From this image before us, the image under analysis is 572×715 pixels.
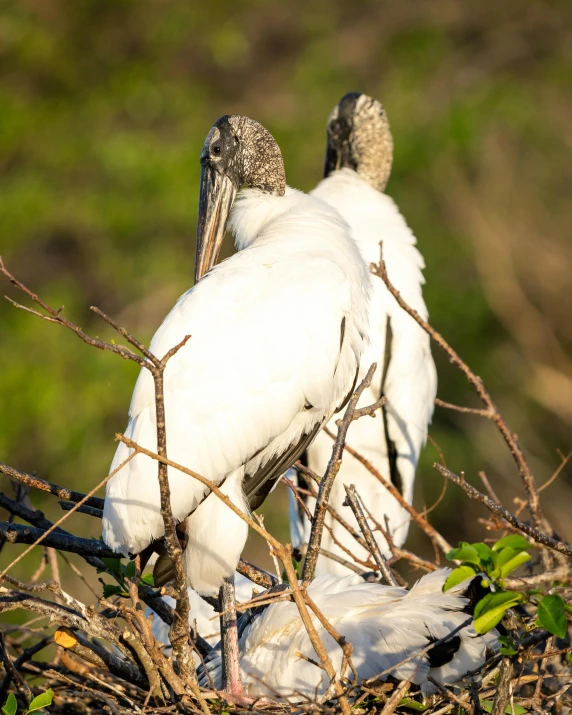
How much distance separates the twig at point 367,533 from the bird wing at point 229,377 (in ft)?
0.88

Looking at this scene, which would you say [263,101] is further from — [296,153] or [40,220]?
[40,220]

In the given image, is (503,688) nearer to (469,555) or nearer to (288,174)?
(469,555)

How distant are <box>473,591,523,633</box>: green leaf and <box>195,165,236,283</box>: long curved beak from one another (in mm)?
1415

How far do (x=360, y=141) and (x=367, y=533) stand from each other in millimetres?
2152

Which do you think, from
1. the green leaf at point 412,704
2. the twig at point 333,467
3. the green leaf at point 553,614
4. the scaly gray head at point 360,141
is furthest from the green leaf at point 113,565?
the scaly gray head at point 360,141

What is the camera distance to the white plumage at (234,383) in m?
2.65

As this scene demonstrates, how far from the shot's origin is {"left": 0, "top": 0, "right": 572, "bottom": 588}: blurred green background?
7.81m

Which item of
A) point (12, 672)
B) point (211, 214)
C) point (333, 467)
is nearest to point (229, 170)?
point (211, 214)

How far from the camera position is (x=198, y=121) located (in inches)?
366

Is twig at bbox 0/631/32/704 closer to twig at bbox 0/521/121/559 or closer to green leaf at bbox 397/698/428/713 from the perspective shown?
twig at bbox 0/521/121/559

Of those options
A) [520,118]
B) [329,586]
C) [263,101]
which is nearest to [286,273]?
[329,586]

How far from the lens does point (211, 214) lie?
129 inches

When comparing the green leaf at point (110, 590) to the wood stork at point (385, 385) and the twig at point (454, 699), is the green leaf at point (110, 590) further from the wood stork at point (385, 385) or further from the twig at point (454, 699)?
the wood stork at point (385, 385)

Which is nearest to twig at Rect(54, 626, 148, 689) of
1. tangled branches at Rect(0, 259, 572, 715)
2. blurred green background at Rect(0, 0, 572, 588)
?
tangled branches at Rect(0, 259, 572, 715)
